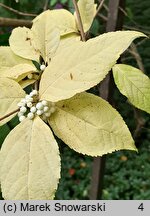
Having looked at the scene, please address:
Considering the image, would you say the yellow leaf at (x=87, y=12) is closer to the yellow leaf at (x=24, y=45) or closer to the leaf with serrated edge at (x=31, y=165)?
the yellow leaf at (x=24, y=45)

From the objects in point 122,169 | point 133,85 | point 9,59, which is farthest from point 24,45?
point 122,169

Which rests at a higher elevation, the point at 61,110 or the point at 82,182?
the point at 61,110

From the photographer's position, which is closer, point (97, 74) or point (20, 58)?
point (97, 74)

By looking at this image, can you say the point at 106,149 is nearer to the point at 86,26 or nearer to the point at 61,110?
the point at 61,110

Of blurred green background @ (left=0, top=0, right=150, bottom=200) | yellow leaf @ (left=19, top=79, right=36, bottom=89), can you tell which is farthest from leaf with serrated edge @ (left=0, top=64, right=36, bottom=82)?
blurred green background @ (left=0, top=0, right=150, bottom=200)

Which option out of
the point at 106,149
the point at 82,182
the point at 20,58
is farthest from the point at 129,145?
the point at 82,182

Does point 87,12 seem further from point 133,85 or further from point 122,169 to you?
point 122,169

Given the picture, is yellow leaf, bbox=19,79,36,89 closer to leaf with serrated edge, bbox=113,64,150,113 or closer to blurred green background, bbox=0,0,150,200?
→ leaf with serrated edge, bbox=113,64,150,113
